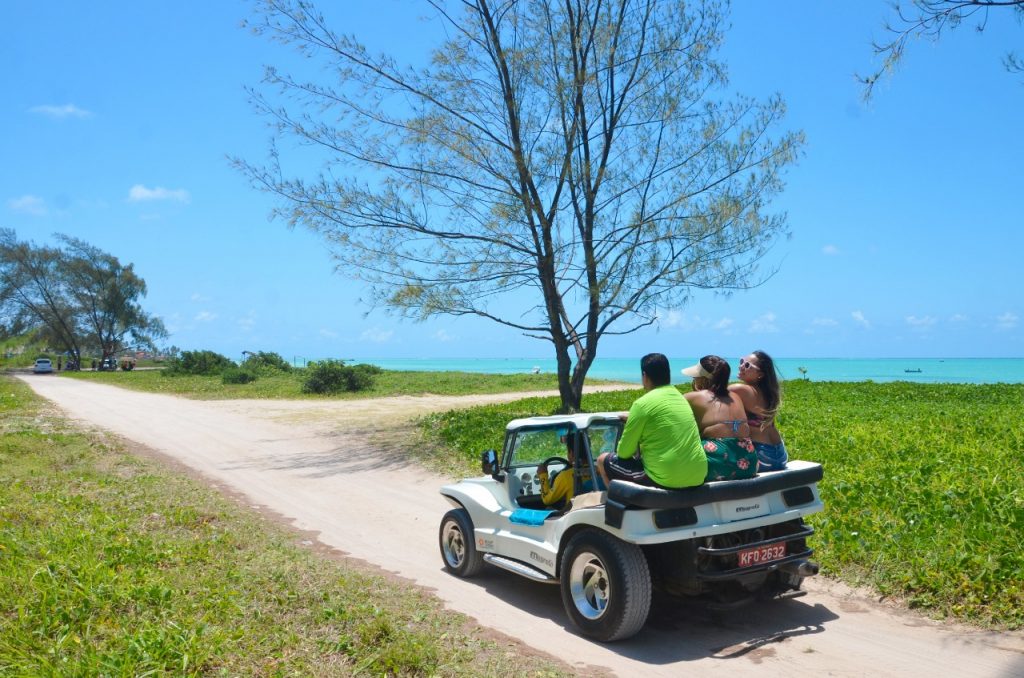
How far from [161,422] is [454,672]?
59.3 ft

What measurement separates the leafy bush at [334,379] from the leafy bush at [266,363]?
1074cm

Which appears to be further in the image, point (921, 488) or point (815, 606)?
point (921, 488)

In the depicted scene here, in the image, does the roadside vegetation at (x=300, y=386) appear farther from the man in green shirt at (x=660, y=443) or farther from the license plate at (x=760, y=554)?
the license plate at (x=760, y=554)

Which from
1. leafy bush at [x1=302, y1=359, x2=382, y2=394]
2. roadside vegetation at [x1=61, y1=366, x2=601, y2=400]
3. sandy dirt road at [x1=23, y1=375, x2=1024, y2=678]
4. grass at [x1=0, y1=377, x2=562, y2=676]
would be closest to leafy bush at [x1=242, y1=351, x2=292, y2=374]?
roadside vegetation at [x1=61, y1=366, x2=601, y2=400]

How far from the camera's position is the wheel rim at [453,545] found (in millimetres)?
7047

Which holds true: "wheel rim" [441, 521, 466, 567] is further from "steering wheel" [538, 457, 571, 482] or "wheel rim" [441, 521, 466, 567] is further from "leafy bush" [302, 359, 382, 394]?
"leafy bush" [302, 359, 382, 394]

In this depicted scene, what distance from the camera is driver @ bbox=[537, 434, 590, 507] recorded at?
6.18 metres

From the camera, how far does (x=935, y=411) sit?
1511 centimetres

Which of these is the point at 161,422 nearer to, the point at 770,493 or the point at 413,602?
the point at 413,602

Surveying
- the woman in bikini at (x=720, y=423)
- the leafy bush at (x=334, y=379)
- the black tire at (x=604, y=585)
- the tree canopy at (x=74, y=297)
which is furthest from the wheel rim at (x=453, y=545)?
the tree canopy at (x=74, y=297)

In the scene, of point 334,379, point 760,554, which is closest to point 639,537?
point 760,554

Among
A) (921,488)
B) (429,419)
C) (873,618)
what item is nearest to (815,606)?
(873,618)

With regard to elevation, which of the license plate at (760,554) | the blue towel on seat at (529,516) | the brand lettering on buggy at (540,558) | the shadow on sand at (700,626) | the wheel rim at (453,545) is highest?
the blue towel on seat at (529,516)

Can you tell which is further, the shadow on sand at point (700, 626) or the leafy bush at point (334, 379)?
the leafy bush at point (334, 379)
